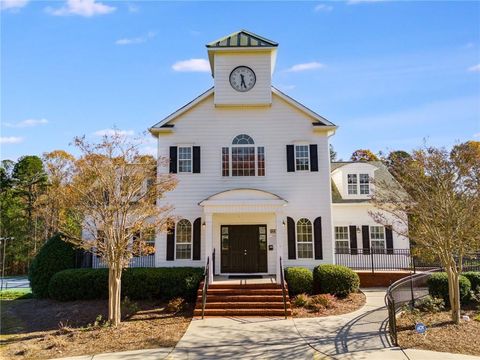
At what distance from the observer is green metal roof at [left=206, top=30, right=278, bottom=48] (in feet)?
57.9

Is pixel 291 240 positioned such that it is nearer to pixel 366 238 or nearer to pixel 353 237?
pixel 353 237

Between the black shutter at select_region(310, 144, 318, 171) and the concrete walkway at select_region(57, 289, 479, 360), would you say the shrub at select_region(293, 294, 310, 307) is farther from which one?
the black shutter at select_region(310, 144, 318, 171)

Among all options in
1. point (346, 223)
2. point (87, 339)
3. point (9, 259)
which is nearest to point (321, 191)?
point (346, 223)

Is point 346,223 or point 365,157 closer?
point 346,223

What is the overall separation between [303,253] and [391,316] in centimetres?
714

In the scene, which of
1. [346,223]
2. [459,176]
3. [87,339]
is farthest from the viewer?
[346,223]

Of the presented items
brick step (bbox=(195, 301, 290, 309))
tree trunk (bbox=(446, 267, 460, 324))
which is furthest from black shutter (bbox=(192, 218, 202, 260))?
tree trunk (bbox=(446, 267, 460, 324))

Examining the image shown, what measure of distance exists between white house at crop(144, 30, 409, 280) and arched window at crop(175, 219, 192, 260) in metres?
0.05

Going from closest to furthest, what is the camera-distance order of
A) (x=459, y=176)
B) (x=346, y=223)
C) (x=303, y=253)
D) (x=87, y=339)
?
(x=87, y=339) < (x=459, y=176) < (x=303, y=253) < (x=346, y=223)

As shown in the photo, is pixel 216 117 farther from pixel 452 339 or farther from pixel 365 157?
pixel 365 157

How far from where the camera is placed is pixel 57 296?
15695mm

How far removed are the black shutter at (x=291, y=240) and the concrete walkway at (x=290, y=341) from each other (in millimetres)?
4436

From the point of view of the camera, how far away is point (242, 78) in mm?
17750

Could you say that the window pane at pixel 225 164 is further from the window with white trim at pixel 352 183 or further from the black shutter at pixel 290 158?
the window with white trim at pixel 352 183
